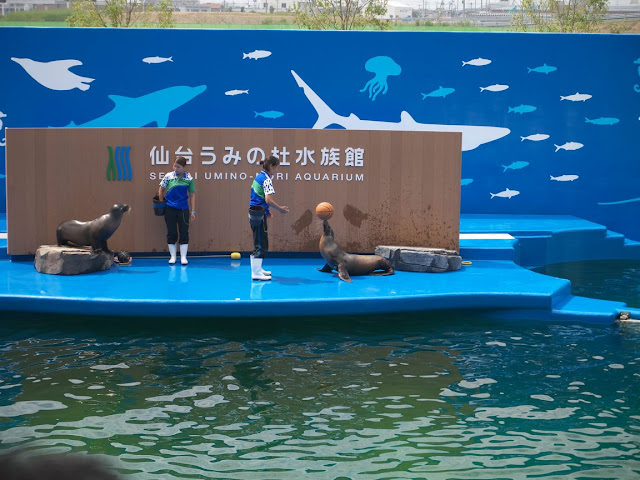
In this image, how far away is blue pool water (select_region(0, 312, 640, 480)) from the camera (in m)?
5.52

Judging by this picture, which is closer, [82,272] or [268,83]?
[82,272]

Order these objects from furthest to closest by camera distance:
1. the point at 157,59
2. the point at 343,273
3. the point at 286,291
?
the point at 157,59 → the point at 343,273 → the point at 286,291

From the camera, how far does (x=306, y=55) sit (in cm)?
1496

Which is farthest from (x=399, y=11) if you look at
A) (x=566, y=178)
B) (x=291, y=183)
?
(x=291, y=183)

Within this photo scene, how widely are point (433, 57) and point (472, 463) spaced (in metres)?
10.8

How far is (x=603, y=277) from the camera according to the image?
1250cm

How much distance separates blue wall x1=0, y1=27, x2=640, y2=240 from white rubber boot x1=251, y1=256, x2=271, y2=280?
18.6 ft

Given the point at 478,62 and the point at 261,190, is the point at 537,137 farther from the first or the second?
the point at 261,190

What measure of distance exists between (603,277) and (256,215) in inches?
228

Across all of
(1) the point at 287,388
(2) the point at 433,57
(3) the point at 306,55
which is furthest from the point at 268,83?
(1) the point at 287,388

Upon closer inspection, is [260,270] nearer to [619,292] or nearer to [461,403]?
[461,403]

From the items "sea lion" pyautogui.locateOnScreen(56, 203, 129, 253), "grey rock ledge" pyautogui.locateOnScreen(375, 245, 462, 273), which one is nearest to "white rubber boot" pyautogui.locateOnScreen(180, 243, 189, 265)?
"sea lion" pyautogui.locateOnScreen(56, 203, 129, 253)

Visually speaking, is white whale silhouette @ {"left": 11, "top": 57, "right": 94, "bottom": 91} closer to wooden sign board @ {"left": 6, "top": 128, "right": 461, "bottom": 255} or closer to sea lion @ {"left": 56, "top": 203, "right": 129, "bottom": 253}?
wooden sign board @ {"left": 6, "top": 128, "right": 461, "bottom": 255}

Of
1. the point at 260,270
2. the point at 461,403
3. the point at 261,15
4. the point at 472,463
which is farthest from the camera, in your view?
the point at 261,15
